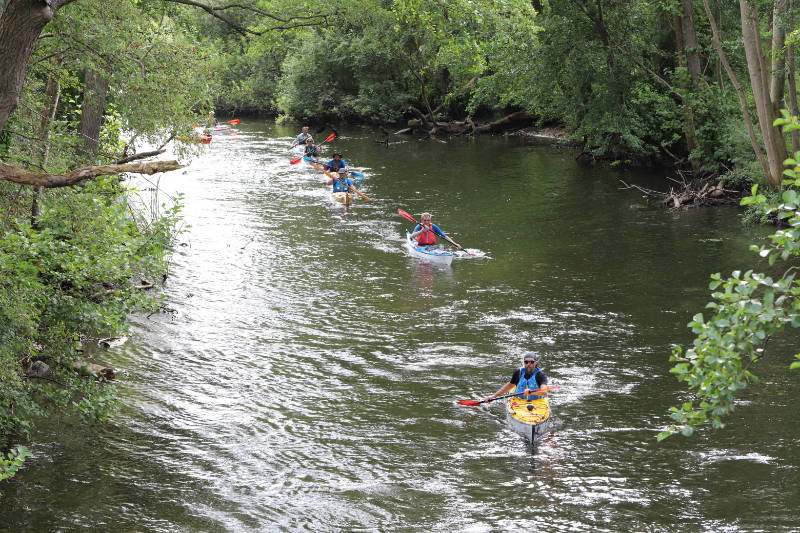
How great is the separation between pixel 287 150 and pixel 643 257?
24.7m

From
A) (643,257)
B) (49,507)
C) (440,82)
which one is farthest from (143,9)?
(440,82)

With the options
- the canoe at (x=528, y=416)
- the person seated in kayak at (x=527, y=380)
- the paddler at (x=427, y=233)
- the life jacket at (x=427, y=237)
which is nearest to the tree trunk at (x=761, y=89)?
the paddler at (x=427, y=233)

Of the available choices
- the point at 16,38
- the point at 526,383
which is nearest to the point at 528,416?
the point at 526,383

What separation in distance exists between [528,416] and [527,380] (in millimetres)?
775

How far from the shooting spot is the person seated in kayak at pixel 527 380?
10.7 m

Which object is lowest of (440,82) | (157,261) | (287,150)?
(157,261)

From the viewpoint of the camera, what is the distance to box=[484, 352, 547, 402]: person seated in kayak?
35.0ft

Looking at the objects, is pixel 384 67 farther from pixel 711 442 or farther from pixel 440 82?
pixel 711 442

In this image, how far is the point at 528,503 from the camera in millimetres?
8625

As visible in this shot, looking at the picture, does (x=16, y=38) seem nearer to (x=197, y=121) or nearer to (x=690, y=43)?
(x=197, y=121)

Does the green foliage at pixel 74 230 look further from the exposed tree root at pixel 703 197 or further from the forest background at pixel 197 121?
the exposed tree root at pixel 703 197

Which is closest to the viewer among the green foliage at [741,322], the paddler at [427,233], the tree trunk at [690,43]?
the green foliage at [741,322]

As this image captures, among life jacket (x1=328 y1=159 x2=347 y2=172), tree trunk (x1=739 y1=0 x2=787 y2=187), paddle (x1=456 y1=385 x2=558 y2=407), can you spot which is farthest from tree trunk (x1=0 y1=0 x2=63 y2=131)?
life jacket (x1=328 y1=159 x2=347 y2=172)

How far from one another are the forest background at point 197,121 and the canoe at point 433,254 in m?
4.65
